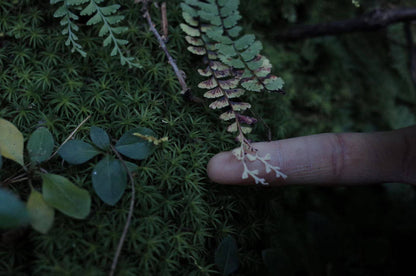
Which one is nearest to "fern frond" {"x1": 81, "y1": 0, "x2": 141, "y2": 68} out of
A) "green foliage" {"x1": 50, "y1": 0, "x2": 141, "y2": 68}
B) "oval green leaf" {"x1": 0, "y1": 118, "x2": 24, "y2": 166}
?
"green foliage" {"x1": 50, "y1": 0, "x2": 141, "y2": 68}

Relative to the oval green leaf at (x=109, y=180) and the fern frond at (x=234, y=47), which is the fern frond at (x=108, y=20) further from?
the oval green leaf at (x=109, y=180)

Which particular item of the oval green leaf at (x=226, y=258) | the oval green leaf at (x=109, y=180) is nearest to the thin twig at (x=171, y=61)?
the oval green leaf at (x=109, y=180)

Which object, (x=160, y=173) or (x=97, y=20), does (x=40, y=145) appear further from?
(x=97, y=20)

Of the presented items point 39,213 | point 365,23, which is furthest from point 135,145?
point 365,23

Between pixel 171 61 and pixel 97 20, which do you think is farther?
pixel 171 61

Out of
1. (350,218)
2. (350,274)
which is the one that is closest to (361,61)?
(350,218)

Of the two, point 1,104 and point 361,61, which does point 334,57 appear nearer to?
point 361,61
